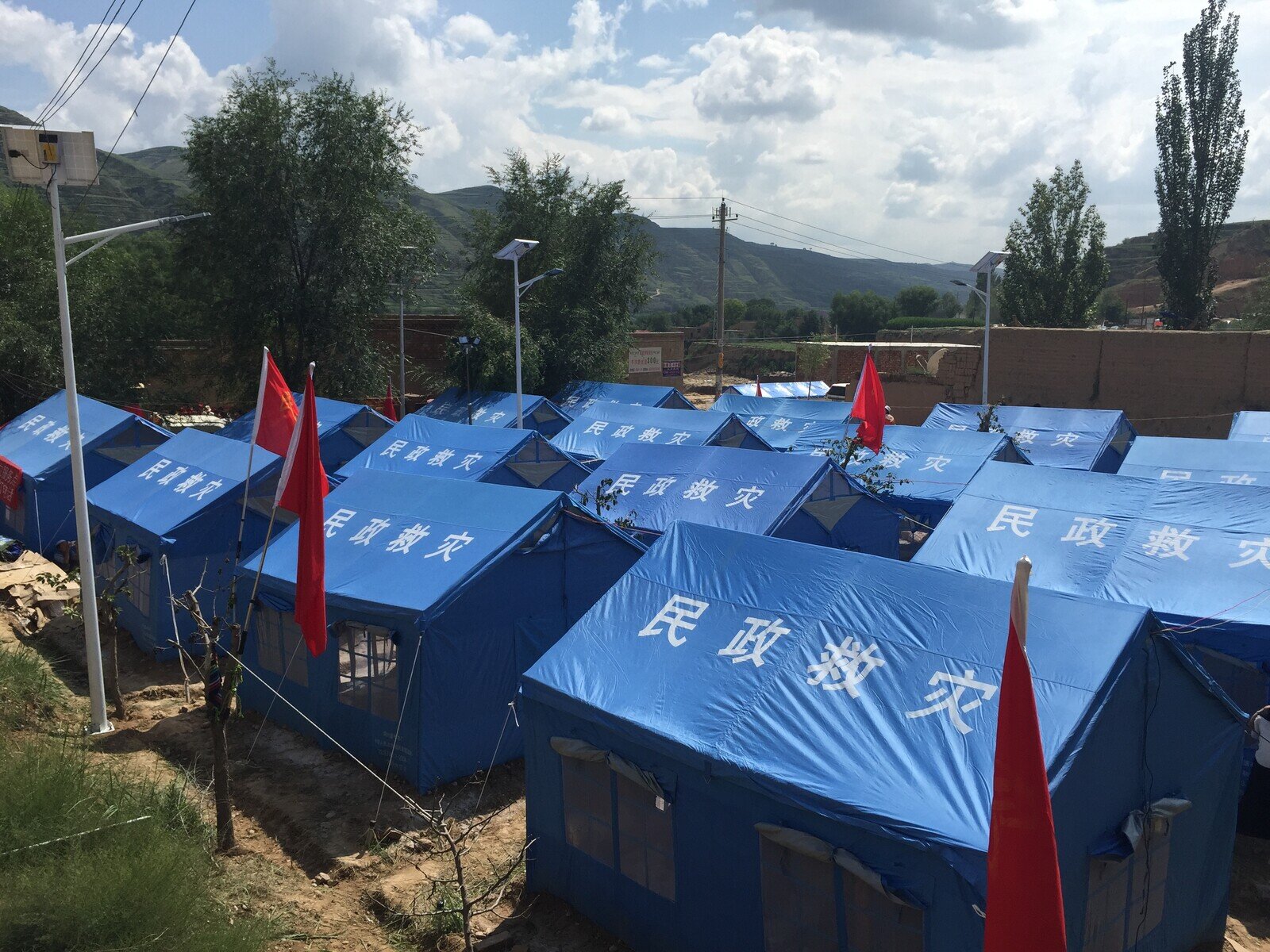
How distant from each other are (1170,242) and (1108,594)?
32645 millimetres

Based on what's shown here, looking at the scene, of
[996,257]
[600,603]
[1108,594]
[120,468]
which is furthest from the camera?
[996,257]

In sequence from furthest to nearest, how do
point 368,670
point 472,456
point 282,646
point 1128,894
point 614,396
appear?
point 614,396, point 472,456, point 282,646, point 368,670, point 1128,894

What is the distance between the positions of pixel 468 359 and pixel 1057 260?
23.4 m

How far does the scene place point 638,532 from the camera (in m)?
13.0

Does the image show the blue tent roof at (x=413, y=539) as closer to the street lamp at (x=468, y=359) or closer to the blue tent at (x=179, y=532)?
the blue tent at (x=179, y=532)

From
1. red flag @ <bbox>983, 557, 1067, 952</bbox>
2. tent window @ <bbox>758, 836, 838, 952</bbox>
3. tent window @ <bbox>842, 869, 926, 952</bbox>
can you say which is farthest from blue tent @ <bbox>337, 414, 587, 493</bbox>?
red flag @ <bbox>983, 557, 1067, 952</bbox>

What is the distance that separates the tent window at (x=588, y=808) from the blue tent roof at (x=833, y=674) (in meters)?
0.45

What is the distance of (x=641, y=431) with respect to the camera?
21969 millimetres

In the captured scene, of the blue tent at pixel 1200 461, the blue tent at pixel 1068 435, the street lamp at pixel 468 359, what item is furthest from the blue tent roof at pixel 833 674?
the street lamp at pixel 468 359

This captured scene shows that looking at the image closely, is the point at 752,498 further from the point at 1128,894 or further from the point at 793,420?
the point at 793,420

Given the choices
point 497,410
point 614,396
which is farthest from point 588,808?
point 614,396

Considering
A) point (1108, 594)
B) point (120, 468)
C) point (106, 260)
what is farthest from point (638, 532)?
point (106, 260)

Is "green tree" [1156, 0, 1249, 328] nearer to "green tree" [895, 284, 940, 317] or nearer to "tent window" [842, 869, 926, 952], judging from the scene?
"tent window" [842, 869, 926, 952]

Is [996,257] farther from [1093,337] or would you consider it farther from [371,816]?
[371,816]
